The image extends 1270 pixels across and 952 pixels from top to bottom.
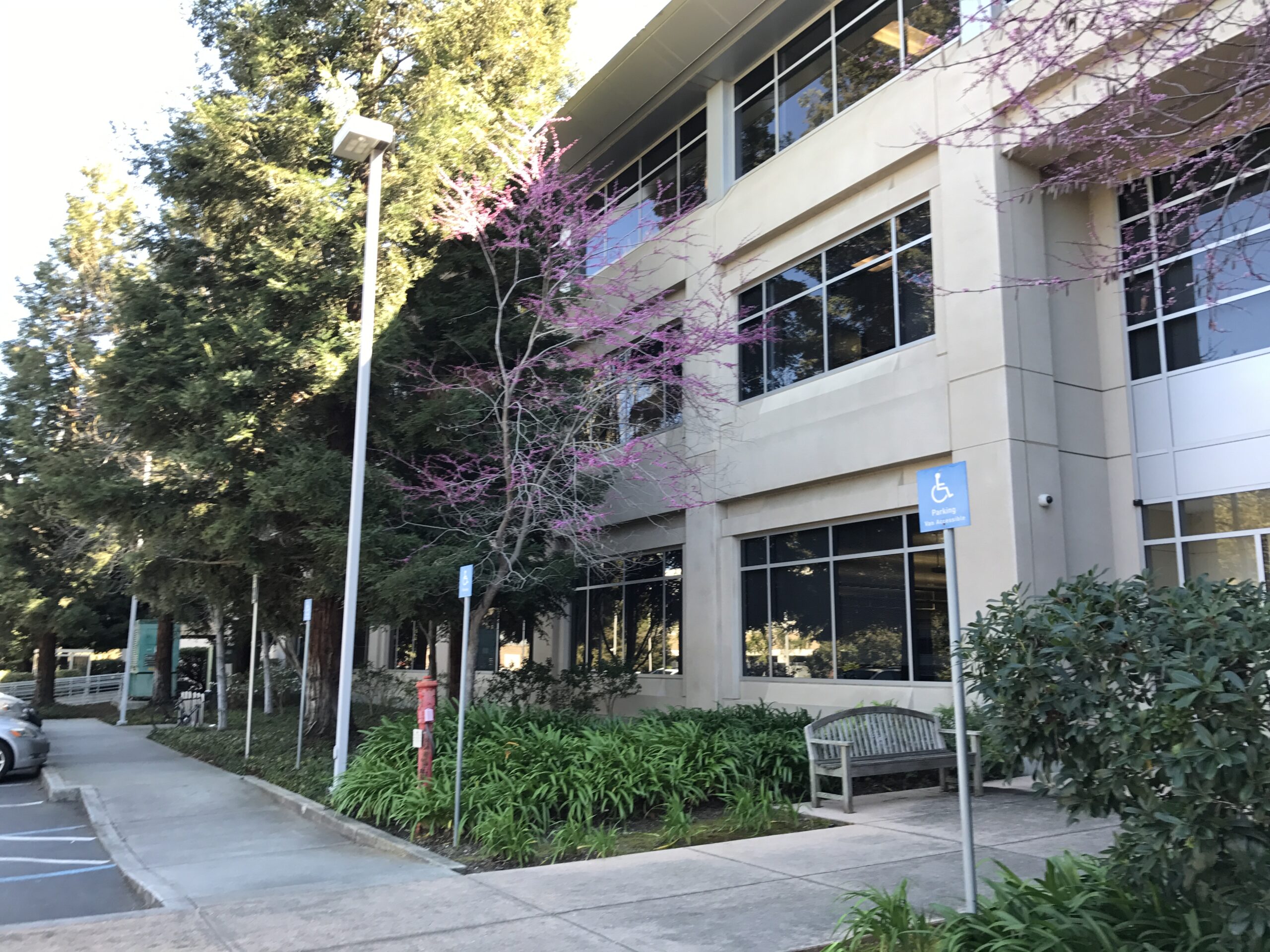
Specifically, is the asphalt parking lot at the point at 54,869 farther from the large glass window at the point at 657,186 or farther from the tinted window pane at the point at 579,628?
the large glass window at the point at 657,186

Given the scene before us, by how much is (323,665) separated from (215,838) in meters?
7.16

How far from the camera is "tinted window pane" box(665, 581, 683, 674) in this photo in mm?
18500

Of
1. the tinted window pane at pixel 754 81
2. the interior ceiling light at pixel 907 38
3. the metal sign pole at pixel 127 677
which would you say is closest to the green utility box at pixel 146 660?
the metal sign pole at pixel 127 677

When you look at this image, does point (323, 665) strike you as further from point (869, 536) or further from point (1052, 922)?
point (1052, 922)

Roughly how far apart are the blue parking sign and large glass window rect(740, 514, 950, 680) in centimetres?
733

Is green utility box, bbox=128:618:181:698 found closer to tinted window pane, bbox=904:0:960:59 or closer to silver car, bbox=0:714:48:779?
silver car, bbox=0:714:48:779

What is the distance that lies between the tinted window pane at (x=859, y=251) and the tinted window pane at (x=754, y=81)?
13.4ft

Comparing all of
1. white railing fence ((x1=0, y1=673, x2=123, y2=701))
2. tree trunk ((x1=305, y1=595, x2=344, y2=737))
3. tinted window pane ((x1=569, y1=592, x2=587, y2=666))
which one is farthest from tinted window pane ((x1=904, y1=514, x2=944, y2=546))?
white railing fence ((x1=0, y1=673, x2=123, y2=701))

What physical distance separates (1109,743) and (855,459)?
9894 millimetres

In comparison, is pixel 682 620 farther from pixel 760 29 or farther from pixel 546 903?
pixel 546 903

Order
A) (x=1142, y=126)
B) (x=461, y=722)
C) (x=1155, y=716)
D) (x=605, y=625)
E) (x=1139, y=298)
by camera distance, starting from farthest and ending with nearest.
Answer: (x=605, y=625), (x=1139, y=298), (x=1142, y=126), (x=461, y=722), (x=1155, y=716)

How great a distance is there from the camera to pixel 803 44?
1695 cm

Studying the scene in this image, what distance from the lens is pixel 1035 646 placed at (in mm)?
5191

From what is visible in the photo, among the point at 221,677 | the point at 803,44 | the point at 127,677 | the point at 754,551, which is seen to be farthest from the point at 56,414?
the point at 803,44
